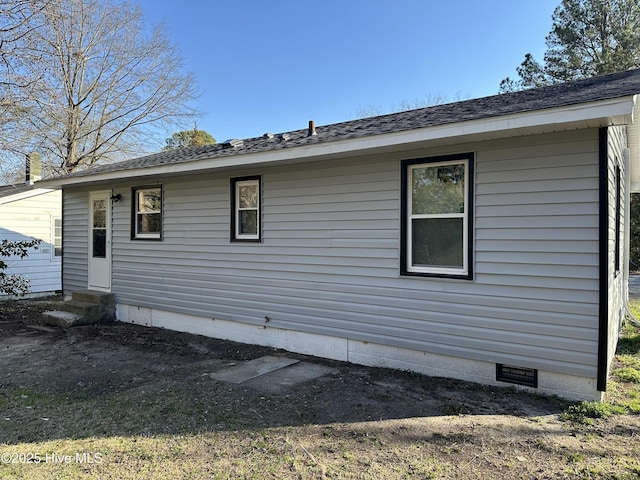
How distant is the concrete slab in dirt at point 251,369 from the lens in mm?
5141

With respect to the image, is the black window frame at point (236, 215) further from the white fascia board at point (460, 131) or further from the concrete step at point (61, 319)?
the concrete step at point (61, 319)

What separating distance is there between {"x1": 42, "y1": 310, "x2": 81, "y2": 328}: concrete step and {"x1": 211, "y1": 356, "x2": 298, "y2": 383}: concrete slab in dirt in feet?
14.4

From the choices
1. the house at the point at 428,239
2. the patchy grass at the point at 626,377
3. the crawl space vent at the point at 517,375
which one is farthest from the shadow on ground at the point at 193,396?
the patchy grass at the point at 626,377

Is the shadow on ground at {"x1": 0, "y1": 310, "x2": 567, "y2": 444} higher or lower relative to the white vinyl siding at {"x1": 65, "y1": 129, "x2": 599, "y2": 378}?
lower

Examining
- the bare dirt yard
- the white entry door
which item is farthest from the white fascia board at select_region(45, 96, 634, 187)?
the white entry door

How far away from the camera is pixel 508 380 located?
4609 mm

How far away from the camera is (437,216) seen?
5043mm

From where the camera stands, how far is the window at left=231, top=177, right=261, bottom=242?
6906 mm

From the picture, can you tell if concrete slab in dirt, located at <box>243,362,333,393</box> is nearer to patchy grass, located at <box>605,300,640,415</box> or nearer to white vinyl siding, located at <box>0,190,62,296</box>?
patchy grass, located at <box>605,300,640,415</box>

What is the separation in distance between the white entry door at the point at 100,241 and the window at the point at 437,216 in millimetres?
6930

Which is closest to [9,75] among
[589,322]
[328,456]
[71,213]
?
[71,213]

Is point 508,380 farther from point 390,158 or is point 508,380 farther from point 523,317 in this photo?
point 390,158

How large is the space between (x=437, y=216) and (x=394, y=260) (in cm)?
77

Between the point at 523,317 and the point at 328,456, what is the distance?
2558 mm
